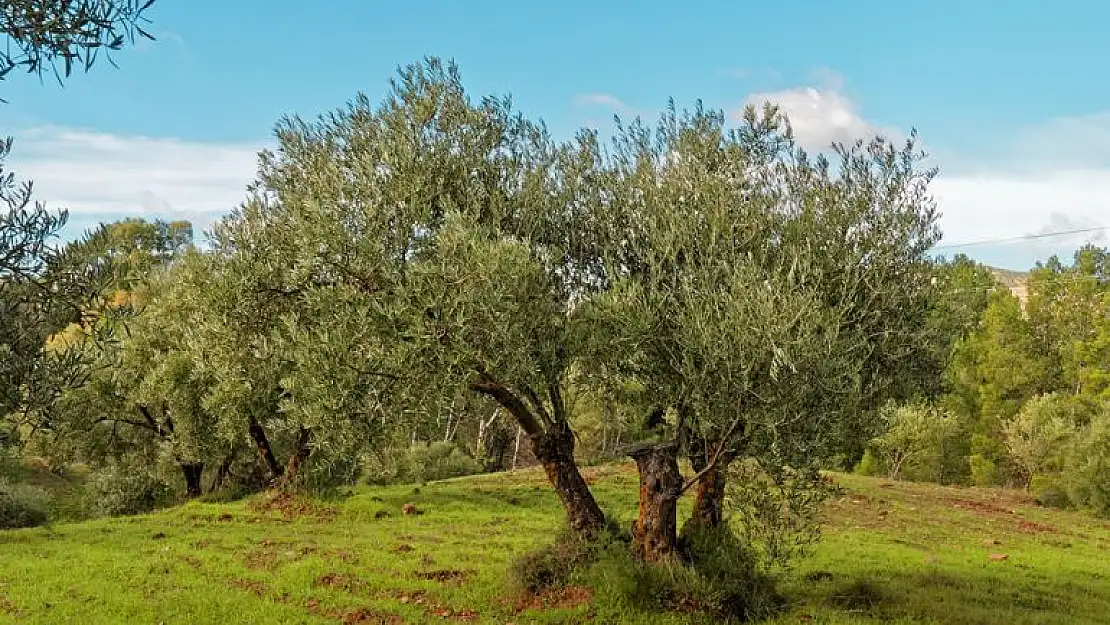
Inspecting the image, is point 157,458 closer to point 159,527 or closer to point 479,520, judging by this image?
point 159,527

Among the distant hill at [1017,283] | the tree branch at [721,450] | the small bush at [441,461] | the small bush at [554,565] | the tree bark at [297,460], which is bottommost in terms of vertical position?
the small bush at [441,461]

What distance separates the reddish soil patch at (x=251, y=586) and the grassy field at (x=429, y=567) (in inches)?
3.0

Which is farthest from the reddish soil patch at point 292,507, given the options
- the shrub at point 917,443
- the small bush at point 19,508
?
the shrub at point 917,443

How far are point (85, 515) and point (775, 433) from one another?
4134 cm

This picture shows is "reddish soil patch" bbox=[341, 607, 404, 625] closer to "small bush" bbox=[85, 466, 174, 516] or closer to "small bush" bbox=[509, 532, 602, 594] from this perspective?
"small bush" bbox=[509, 532, 602, 594]

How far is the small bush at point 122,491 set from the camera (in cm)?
3743

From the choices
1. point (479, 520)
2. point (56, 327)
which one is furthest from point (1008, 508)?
point (56, 327)

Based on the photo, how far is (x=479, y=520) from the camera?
29875 millimetres

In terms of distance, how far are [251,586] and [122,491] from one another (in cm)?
2345

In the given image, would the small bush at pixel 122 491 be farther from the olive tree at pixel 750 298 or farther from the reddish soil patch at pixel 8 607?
the olive tree at pixel 750 298

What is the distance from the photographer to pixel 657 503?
16.6 m

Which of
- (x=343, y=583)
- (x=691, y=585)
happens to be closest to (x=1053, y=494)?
(x=691, y=585)

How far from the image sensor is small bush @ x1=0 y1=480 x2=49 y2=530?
115 feet

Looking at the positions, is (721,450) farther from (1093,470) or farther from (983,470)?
(983,470)
